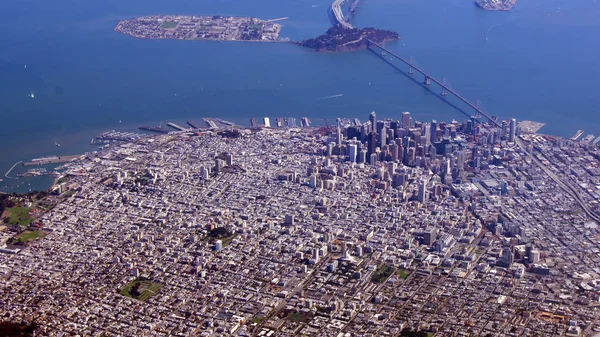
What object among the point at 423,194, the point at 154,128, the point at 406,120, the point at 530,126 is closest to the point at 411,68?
the point at 530,126

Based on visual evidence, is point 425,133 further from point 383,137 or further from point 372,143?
point 372,143

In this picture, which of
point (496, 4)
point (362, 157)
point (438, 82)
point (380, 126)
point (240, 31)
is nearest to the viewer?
point (362, 157)

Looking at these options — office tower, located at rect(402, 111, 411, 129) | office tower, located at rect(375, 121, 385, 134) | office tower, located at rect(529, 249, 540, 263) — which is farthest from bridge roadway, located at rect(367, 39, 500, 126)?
office tower, located at rect(529, 249, 540, 263)

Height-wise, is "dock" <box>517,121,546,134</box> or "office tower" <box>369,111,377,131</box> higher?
"office tower" <box>369,111,377,131</box>

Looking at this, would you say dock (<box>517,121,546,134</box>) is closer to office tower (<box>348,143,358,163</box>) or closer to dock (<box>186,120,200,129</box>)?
office tower (<box>348,143,358,163</box>)

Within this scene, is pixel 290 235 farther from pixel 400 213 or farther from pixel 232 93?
pixel 232 93

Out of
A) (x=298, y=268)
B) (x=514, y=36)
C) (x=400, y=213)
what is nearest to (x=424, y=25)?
(x=514, y=36)

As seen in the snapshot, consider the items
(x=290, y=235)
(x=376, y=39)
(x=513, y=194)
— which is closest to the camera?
(x=290, y=235)
